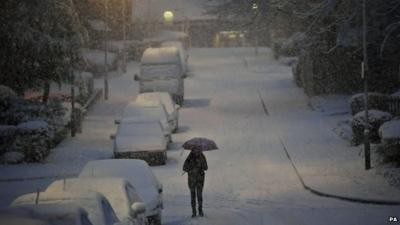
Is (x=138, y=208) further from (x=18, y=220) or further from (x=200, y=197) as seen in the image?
(x=200, y=197)

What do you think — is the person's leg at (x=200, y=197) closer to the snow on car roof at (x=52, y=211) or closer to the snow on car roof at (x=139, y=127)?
the snow on car roof at (x=52, y=211)

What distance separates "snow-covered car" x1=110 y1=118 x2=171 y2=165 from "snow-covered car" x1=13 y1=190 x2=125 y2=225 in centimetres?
1228

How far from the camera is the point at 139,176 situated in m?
16.5

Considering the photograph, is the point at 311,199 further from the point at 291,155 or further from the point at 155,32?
the point at 155,32

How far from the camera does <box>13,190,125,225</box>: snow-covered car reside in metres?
11.7

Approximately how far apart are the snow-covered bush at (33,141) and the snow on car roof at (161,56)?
1353cm

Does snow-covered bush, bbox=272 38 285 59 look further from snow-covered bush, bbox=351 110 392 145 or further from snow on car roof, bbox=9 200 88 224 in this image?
snow on car roof, bbox=9 200 88 224

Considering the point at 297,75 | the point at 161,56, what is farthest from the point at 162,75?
the point at 297,75

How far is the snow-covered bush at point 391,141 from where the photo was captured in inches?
852

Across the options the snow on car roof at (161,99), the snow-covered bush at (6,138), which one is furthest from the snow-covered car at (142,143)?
the snow on car roof at (161,99)

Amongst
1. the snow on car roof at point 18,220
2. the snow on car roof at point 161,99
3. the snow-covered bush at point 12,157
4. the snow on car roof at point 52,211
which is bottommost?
the snow-covered bush at point 12,157

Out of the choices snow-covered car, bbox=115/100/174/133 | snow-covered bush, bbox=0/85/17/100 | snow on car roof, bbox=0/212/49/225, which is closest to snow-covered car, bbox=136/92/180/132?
snow-covered car, bbox=115/100/174/133

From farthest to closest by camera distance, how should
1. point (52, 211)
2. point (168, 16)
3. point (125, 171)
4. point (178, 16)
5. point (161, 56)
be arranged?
1. point (178, 16)
2. point (168, 16)
3. point (161, 56)
4. point (125, 171)
5. point (52, 211)

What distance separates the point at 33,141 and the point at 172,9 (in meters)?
56.4
